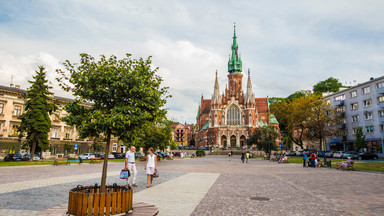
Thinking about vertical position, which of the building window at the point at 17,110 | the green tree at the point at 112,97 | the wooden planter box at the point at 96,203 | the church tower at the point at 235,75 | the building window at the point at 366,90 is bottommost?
the wooden planter box at the point at 96,203

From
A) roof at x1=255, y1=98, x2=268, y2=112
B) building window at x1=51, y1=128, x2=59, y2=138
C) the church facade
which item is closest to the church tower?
the church facade

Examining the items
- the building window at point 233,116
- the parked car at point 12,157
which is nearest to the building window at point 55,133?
the parked car at point 12,157

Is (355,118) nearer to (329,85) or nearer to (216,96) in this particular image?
(329,85)

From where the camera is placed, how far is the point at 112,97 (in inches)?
261

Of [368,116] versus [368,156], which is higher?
[368,116]

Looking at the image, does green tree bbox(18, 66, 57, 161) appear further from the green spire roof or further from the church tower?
the green spire roof

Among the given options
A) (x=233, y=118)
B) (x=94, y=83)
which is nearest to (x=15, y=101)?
(x=94, y=83)

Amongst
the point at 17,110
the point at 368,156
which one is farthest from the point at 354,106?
the point at 17,110

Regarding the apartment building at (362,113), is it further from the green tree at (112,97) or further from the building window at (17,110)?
the building window at (17,110)

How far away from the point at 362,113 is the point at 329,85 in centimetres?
2730

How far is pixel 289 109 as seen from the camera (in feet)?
177

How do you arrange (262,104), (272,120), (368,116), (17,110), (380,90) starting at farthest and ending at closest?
1. (262,104)
2. (272,120)
3. (368,116)
4. (380,90)
5. (17,110)

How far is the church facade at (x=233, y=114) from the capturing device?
82.7m

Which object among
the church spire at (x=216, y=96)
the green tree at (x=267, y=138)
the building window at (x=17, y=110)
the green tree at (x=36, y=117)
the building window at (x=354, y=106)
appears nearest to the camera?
the green tree at (x=36, y=117)
